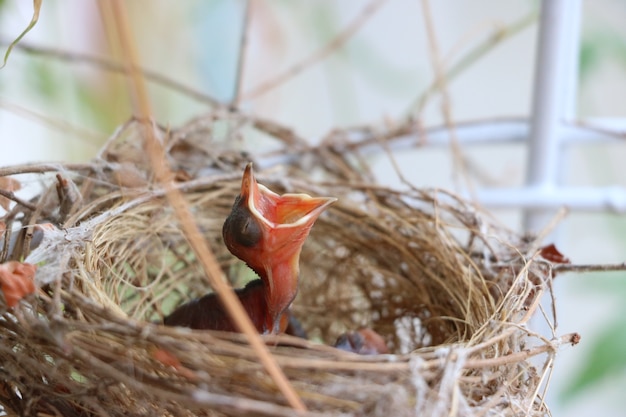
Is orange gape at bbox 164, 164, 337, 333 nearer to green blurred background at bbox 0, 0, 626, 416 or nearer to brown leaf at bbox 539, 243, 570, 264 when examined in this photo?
brown leaf at bbox 539, 243, 570, 264

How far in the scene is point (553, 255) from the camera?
2.20 ft

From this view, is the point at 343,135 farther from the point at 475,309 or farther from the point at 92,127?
the point at 92,127

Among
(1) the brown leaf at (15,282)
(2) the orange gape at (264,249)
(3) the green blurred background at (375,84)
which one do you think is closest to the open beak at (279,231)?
(2) the orange gape at (264,249)

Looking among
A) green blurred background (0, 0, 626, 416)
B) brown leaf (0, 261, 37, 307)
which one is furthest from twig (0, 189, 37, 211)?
green blurred background (0, 0, 626, 416)

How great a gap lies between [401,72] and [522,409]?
120 centimetres

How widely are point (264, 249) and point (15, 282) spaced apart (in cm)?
19

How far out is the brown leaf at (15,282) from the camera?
1.49ft

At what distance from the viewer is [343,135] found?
92cm

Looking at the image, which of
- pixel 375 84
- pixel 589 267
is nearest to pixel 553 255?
pixel 589 267

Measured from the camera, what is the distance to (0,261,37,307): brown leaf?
455 mm

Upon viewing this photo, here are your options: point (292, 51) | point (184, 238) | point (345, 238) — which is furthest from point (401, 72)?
point (184, 238)

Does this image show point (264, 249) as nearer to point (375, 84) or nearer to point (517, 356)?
point (517, 356)

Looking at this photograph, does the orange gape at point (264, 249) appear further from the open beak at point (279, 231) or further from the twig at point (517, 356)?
the twig at point (517, 356)

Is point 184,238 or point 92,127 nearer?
point 184,238
